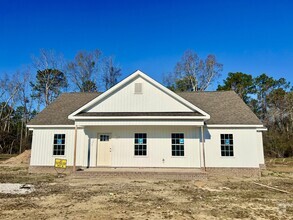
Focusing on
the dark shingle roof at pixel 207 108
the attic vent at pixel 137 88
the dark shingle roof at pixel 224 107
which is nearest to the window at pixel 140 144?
the dark shingle roof at pixel 207 108

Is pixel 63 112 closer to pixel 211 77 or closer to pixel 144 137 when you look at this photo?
pixel 144 137

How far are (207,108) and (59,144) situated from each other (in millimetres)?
10721

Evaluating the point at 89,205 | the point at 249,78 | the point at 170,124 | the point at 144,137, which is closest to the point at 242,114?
the point at 170,124

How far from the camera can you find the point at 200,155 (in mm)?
14492

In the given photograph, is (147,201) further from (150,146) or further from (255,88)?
(255,88)

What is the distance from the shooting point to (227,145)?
1441 centimetres

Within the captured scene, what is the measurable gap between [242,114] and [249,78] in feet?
83.9

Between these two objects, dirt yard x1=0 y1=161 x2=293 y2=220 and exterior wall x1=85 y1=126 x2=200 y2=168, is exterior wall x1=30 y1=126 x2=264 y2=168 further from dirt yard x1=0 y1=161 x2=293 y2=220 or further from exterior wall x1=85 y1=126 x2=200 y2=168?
dirt yard x1=0 y1=161 x2=293 y2=220

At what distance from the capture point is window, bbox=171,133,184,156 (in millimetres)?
14656

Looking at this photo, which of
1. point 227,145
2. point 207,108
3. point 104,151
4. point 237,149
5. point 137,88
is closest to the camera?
point 237,149

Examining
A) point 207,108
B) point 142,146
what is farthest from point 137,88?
point 207,108

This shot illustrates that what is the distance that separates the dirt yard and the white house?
142 inches

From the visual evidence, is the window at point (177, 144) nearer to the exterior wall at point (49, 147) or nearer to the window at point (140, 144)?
the window at point (140, 144)

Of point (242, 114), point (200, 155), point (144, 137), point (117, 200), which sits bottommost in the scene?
point (117, 200)
